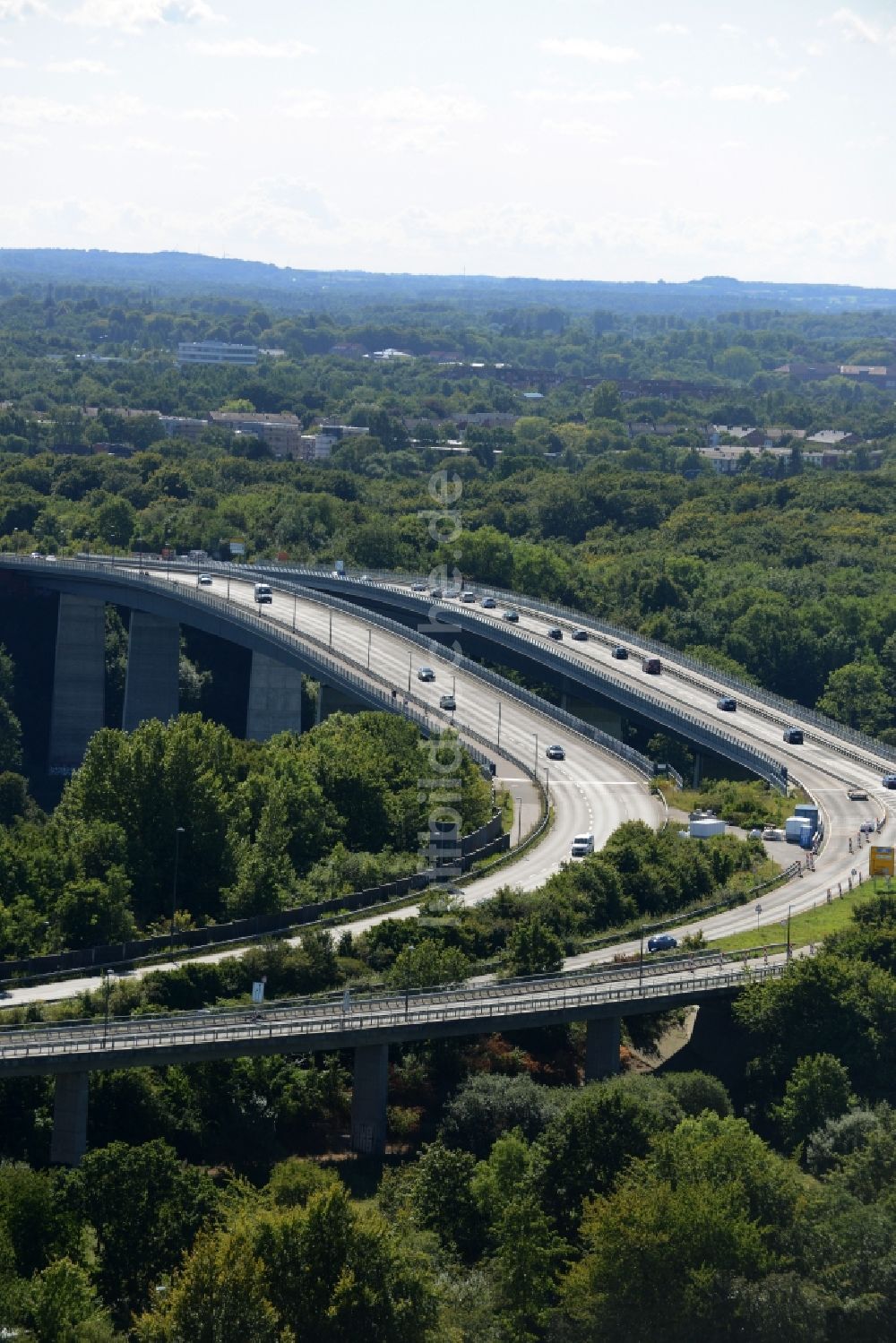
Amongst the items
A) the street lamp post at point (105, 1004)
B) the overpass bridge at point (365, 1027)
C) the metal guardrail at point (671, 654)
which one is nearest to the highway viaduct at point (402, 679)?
the metal guardrail at point (671, 654)

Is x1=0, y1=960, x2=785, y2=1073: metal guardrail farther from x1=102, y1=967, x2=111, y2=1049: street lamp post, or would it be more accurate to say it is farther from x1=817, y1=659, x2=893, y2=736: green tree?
x1=817, y1=659, x2=893, y2=736: green tree

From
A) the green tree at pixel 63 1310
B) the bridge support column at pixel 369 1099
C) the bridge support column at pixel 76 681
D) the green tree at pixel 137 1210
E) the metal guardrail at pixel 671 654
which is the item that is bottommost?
the bridge support column at pixel 76 681

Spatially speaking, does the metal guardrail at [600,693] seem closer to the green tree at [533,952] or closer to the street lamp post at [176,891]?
the street lamp post at [176,891]

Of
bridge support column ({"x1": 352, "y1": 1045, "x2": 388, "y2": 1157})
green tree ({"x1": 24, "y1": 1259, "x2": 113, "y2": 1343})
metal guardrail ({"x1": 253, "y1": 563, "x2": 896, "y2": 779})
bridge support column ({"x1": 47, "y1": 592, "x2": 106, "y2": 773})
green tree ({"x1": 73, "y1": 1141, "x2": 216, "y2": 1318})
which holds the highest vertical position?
green tree ({"x1": 24, "y1": 1259, "x2": 113, "y2": 1343})

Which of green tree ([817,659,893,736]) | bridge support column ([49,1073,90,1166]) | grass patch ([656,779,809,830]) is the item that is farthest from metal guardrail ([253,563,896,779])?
bridge support column ([49,1073,90,1166])

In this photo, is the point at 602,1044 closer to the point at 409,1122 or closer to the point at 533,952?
the point at 533,952

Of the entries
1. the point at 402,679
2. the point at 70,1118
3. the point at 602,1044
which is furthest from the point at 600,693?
the point at 70,1118
